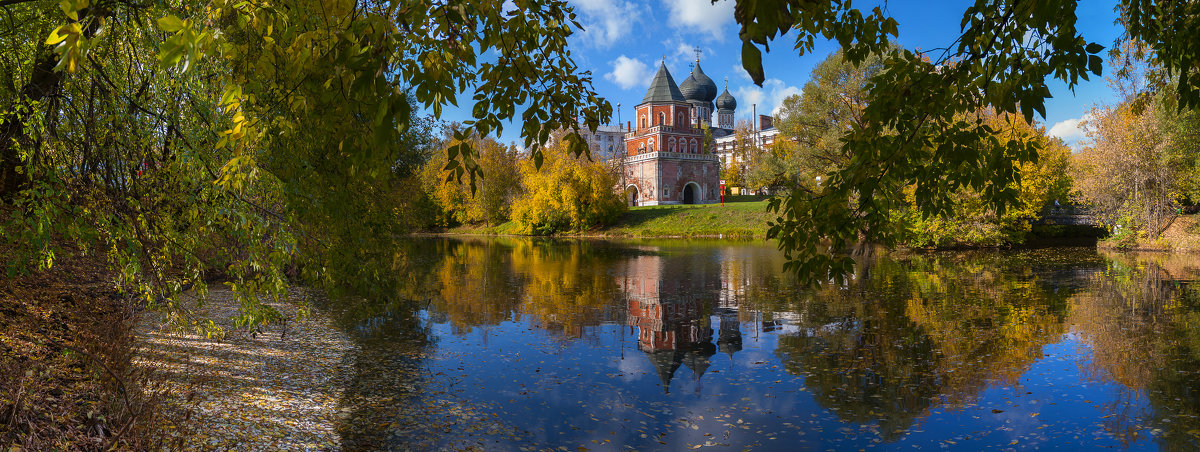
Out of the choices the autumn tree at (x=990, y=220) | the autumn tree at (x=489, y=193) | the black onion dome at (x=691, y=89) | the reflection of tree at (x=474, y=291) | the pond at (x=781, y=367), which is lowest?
the pond at (x=781, y=367)

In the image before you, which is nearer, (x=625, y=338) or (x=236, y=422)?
(x=236, y=422)

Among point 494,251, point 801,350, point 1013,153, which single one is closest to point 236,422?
point 1013,153

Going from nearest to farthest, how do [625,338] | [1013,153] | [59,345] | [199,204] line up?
Answer: [1013,153] < [199,204] < [59,345] < [625,338]

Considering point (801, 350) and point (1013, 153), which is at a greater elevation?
point (1013, 153)

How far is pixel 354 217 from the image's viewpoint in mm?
8203

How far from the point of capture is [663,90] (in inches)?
2562

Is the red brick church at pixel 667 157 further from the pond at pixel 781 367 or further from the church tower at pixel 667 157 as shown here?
the pond at pixel 781 367

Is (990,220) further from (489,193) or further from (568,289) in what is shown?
(489,193)

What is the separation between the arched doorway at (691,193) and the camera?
6526cm

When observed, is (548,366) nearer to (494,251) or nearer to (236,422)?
(236,422)

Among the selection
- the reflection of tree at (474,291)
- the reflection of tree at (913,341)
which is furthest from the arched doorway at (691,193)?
the reflection of tree at (913,341)

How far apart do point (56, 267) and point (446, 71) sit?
10.1 m

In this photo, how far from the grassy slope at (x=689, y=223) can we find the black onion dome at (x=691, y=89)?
2562 centimetres

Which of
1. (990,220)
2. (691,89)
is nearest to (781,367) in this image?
(990,220)
